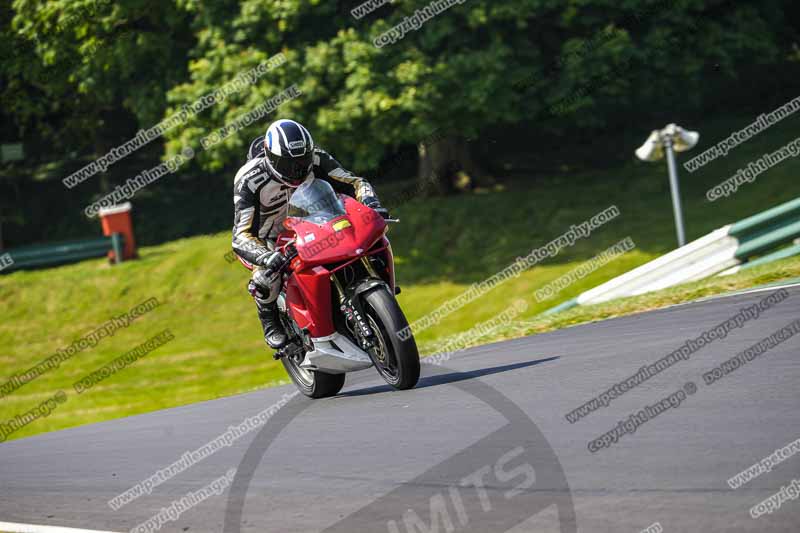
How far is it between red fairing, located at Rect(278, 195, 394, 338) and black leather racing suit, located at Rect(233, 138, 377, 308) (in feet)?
1.19

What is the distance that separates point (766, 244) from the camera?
46.5 feet

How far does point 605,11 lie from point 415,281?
7.42m

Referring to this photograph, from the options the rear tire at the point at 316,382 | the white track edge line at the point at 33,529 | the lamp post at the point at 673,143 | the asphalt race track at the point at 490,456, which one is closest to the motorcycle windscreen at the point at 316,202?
the asphalt race track at the point at 490,456

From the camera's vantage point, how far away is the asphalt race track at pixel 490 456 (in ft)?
14.6

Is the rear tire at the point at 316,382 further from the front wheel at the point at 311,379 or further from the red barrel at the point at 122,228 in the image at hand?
the red barrel at the point at 122,228

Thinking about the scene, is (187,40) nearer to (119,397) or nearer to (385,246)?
(119,397)

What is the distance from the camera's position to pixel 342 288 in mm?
8109

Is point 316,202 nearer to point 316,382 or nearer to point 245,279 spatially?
point 316,382

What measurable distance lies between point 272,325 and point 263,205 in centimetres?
103

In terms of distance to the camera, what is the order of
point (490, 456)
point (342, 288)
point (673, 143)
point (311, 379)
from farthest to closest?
point (673, 143)
point (311, 379)
point (342, 288)
point (490, 456)

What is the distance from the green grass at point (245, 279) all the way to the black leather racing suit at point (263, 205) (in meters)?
9.53

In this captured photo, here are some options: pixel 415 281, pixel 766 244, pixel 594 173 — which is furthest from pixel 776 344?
pixel 594 173

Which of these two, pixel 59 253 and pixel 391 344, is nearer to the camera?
pixel 391 344

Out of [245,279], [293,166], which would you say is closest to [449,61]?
[245,279]
